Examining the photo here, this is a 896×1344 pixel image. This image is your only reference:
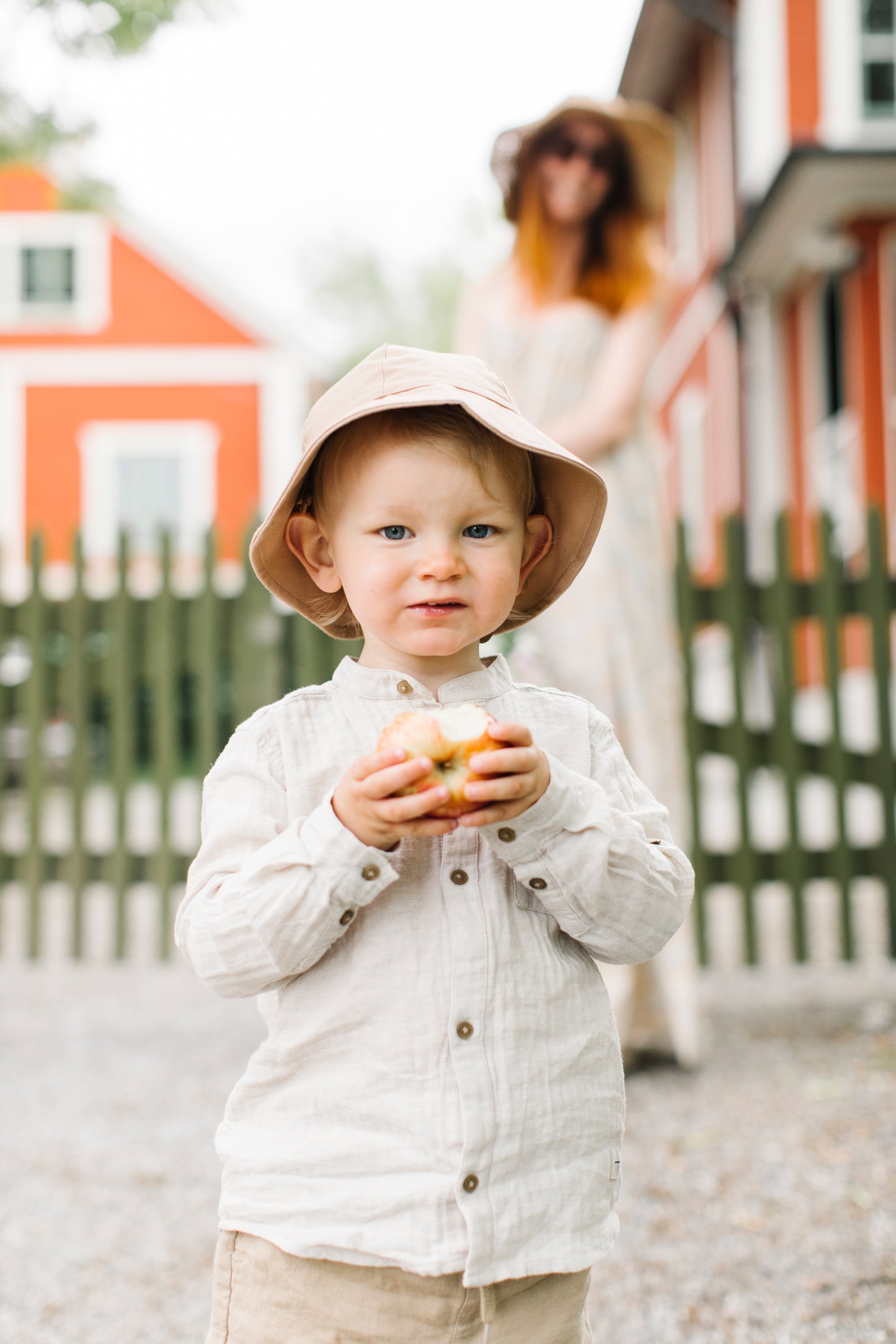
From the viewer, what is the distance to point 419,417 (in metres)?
1.42

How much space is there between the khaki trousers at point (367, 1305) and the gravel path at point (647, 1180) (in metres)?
1.09

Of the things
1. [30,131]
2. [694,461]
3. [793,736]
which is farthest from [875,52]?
[793,736]

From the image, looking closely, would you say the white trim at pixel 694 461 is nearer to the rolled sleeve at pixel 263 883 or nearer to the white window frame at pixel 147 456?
the white window frame at pixel 147 456

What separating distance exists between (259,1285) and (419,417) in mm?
961

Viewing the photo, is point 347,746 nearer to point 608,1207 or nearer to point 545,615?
point 608,1207

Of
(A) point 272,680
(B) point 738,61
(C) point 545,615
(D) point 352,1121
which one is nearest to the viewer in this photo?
(D) point 352,1121

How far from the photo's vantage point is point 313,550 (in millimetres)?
1566

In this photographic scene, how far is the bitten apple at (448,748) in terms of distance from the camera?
1.21 m

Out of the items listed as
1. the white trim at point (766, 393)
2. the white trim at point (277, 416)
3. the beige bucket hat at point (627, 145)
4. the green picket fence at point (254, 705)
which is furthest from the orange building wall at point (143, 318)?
the beige bucket hat at point (627, 145)

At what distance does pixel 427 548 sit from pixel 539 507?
30 centimetres

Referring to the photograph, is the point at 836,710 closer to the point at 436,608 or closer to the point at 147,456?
the point at 436,608

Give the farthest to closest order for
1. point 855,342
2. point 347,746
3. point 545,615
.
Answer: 1. point 855,342
2. point 545,615
3. point 347,746

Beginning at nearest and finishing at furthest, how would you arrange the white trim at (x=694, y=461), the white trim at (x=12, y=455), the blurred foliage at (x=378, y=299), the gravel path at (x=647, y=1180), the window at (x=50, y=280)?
the gravel path at (x=647, y=1180) → the white trim at (x=694, y=461) → the white trim at (x=12, y=455) → the window at (x=50, y=280) → the blurred foliage at (x=378, y=299)

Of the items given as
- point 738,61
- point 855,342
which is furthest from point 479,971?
point 738,61
